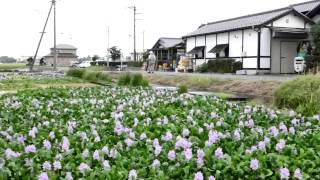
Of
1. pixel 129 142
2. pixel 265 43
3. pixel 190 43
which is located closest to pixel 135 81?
pixel 129 142

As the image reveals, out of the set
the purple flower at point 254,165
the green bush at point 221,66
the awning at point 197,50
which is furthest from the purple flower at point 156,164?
the awning at point 197,50

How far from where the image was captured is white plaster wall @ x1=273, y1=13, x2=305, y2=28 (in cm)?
2589

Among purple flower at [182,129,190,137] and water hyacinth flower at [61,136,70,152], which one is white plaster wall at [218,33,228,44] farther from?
water hyacinth flower at [61,136,70,152]

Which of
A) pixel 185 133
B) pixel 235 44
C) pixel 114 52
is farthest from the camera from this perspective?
pixel 114 52

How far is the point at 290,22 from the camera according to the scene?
26172 millimetres

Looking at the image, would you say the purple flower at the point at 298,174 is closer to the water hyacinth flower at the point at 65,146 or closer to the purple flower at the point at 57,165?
the purple flower at the point at 57,165

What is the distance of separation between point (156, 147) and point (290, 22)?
23.9 metres

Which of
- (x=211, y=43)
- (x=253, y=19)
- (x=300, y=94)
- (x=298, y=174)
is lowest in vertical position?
(x=298, y=174)

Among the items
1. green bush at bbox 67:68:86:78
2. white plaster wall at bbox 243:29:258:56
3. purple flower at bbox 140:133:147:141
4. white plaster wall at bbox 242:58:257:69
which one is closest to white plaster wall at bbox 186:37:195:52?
white plaster wall at bbox 243:29:258:56

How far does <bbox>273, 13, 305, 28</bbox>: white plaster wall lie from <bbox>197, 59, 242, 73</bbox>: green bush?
10.8 feet

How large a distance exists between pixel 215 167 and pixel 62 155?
4.22 ft

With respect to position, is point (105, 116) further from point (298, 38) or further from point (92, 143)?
point (298, 38)

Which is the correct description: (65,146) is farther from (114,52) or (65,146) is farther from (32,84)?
(114,52)

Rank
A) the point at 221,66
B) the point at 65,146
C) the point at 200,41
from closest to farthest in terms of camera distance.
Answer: the point at 65,146 < the point at 221,66 < the point at 200,41
